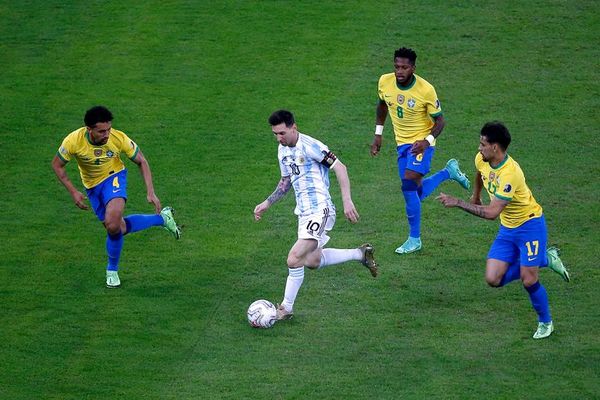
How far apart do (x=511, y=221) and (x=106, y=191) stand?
15.8 feet

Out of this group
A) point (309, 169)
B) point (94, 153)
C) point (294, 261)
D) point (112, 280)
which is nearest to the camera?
point (294, 261)

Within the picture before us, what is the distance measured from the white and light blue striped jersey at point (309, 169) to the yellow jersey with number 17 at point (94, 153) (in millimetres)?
2138

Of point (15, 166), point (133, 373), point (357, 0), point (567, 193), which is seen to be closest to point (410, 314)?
point (133, 373)

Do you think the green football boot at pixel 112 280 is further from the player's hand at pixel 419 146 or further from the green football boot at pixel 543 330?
the green football boot at pixel 543 330

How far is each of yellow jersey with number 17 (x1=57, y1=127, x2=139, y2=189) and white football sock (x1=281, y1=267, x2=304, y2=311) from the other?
2575mm

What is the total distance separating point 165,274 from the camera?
13570 mm

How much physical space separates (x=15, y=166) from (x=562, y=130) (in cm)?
867

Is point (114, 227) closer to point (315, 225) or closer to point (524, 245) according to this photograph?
point (315, 225)

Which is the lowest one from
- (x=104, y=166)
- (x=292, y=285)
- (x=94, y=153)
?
(x=292, y=285)

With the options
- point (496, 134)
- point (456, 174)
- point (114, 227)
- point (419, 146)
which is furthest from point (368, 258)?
point (114, 227)

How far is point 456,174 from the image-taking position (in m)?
14.9

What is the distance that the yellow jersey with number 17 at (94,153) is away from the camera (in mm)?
12828

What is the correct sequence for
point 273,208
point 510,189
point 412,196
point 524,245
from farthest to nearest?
1. point 273,208
2. point 412,196
3. point 524,245
4. point 510,189

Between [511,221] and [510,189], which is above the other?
[510,189]
